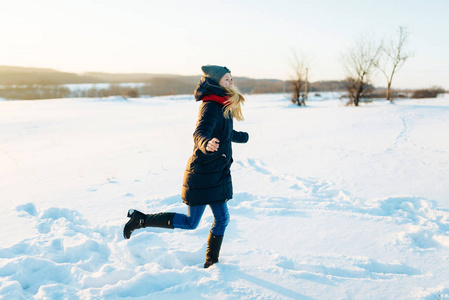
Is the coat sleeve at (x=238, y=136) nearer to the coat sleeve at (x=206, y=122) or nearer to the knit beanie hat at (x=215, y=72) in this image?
the coat sleeve at (x=206, y=122)

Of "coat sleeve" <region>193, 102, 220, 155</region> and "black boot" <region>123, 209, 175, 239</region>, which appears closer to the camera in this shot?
"coat sleeve" <region>193, 102, 220, 155</region>

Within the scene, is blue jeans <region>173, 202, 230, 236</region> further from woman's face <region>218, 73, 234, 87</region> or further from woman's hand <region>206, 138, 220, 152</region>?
woman's face <region>218, 73, 234, 87</region>

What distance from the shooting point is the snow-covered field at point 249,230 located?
7.75 ft

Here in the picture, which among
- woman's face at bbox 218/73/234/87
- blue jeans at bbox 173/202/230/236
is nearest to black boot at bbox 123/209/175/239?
blue jeans at bbox 173/202/230/236

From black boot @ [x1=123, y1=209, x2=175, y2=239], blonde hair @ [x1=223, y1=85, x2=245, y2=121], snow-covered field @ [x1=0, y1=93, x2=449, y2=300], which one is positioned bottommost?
snow-covered field @ [x1=0, y1=93, x2=449, y2=300]

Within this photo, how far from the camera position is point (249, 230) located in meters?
3.40

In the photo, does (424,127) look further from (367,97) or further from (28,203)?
(367,97)

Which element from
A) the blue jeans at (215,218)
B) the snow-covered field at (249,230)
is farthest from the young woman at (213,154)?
the snow-covered field at (249,230)

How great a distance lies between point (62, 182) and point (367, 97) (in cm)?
2569

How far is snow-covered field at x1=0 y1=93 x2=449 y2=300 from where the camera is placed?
7.75ft

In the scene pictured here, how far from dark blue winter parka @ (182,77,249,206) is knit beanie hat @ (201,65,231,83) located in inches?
1.5

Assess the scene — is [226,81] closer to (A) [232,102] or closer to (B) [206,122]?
(A) [232,102]

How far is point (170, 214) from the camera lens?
8.95 ft

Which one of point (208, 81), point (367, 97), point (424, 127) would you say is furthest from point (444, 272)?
point (367, 97)
